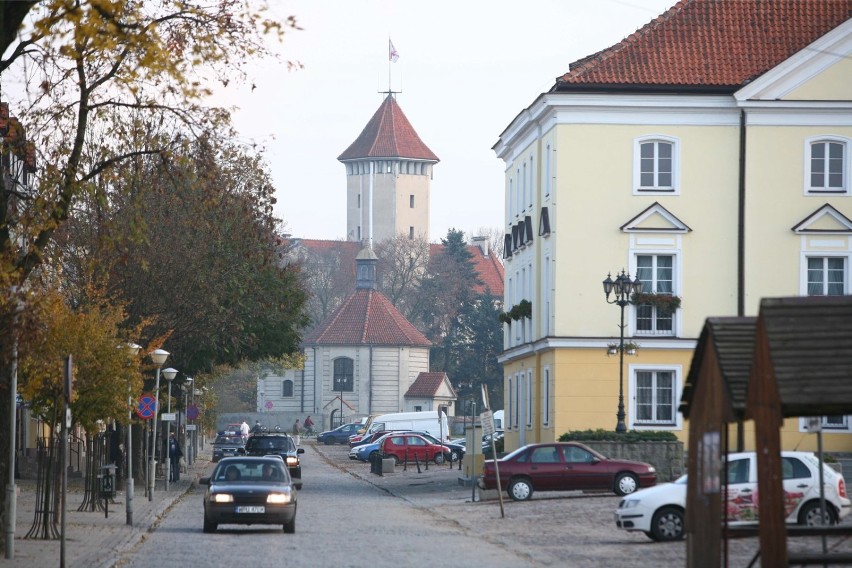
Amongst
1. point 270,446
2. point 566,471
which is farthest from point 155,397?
point 270,446

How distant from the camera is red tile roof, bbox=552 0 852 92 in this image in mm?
47156

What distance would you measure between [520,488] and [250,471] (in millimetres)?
10774

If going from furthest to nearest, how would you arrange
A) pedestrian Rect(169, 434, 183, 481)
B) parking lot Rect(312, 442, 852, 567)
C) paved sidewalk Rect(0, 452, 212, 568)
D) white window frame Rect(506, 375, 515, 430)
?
white window frame Rect(506, 375, 515, 430), pedestrian Rect(169, 434, 183, 481), parking lot Rect(312, 442, 852, 567), paved sidewalk Rect(0, 452, 212, 568)

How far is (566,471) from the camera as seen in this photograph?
3725cm

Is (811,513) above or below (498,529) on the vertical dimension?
above

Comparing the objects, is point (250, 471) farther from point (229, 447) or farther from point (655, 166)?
point (229, 447)

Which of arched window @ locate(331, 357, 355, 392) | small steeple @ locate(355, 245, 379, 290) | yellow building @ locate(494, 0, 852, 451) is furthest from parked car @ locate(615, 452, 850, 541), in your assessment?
small steeple @ locate(355, 245, 379, 290)

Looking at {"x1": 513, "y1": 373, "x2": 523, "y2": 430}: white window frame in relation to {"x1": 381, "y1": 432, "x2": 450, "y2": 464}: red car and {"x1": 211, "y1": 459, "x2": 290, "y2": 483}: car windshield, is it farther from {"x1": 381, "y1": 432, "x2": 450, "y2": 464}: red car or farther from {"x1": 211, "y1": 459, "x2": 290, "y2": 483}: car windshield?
{"x1": 211, "y1": 459, "x2": 290, "y2": 483}: car windshield

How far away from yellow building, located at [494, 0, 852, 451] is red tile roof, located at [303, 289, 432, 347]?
3046 inches

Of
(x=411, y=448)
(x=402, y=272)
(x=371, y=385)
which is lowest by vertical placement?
(x=411, y=448)

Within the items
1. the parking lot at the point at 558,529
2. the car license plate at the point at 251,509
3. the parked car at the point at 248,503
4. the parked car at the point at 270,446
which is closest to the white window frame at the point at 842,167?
the parking lot at the point at 558,529

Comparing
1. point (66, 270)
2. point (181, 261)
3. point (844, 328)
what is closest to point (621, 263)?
point (181, 261)

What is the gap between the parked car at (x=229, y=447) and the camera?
61.7 m

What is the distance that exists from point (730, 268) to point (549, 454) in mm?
12937
